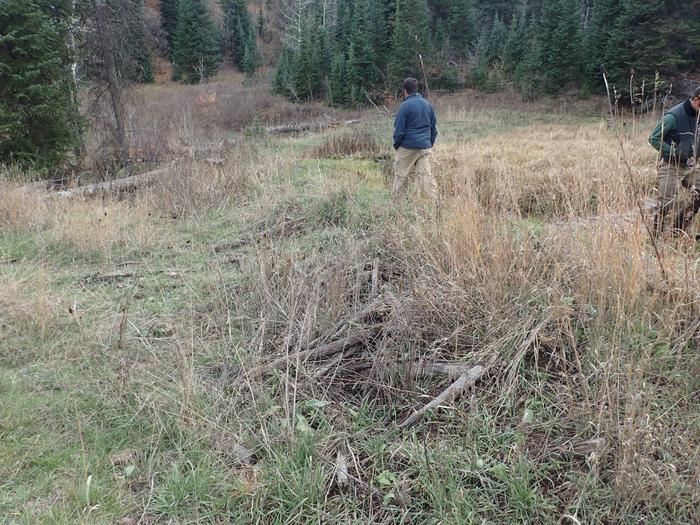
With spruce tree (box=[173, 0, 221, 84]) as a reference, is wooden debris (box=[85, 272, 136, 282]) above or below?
below

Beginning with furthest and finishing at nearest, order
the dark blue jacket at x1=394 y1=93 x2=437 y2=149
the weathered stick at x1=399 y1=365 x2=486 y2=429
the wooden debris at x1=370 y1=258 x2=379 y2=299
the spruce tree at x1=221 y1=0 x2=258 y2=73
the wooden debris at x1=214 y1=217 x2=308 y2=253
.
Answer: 1. the spruce tree at x1=221 y1=0 x2=258 y2=73
2. the dark blue jacket at x1=394 y1=93 x2=437 y2=149
3. the wooden debris at x1=214 y1=217 x2=308 y2=253
4. the wooden debris at x1=370 y1=258 x2=379 y2=299
5. the weathered stick at x1=399 y1=365 x2=486 y2=429

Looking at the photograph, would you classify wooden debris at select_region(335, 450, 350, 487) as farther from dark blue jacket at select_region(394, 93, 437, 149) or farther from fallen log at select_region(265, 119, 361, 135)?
fallen log at select_region(265, 119, 361, 135)

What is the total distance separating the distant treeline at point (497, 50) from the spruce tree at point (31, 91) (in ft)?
30.1

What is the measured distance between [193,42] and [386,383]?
45.3 m

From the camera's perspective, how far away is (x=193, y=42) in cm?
4134

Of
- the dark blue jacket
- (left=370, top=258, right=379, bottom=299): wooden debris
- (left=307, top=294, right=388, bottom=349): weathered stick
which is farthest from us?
the dark blue jacket

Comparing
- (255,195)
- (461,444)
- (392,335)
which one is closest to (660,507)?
(461,444)

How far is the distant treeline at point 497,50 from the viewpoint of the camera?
22.1 m

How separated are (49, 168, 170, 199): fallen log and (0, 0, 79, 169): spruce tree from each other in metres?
2.19

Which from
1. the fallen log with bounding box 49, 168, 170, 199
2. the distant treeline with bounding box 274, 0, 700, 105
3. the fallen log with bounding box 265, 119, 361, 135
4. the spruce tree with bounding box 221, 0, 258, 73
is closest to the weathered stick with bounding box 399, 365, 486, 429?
the fallen log with bounding box 49, 168, 170, 199

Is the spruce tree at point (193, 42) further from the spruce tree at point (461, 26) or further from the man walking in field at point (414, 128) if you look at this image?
the man walking in field at point (414, 128)

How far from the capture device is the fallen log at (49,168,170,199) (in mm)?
8141

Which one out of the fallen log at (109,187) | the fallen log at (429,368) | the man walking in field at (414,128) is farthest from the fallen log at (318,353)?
the fallen log at (109,187)

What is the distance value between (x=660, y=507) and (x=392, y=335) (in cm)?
149
